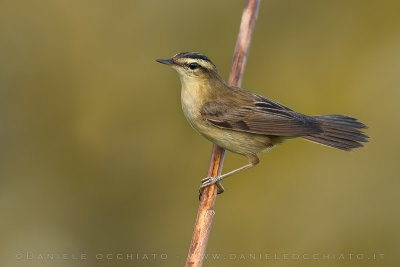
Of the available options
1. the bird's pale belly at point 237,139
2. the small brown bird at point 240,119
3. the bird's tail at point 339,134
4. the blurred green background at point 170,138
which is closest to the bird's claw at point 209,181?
the small brown bird at point 240,119

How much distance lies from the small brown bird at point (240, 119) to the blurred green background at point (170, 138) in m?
1.00

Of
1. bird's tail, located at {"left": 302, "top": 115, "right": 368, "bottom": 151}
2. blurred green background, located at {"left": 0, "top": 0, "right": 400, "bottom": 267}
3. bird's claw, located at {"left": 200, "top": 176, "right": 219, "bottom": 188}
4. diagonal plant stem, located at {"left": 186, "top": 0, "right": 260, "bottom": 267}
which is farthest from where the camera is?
blurred green background, located at {"left": 0, "top": 0, "right": 400, "bottom": 267}

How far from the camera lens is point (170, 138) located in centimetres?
607

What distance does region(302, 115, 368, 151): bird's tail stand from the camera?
4.66 m

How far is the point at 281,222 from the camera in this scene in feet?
18.6

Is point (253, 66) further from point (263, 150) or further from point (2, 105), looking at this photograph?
point (2, 105)

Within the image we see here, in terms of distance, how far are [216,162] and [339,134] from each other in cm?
101

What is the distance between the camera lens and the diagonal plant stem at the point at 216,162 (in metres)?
3.75

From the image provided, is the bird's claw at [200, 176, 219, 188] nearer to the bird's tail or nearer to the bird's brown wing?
the bird's brown wing

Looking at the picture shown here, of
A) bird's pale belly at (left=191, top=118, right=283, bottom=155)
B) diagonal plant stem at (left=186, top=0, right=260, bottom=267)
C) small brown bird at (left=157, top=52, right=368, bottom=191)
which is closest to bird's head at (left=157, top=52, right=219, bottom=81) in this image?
small brown bird at (left=157, top=52, right=368, bottom=191)

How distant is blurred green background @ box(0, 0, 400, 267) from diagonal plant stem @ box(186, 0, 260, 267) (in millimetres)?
1073

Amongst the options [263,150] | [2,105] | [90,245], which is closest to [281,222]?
[263,150]

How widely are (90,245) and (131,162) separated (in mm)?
909

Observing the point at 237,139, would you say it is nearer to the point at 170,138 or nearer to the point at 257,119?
the point at 257,119
